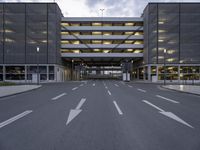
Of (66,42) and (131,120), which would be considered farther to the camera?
(66,42)

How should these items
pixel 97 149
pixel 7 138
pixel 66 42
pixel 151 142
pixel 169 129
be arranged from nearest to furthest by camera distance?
1. pixel 97 149
2. pixel 151 142
3. pixel 7 138
4. pixel 169 129
5. pixel 66 42

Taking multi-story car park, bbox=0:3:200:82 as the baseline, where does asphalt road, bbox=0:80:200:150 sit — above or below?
below

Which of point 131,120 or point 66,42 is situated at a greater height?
point 66,42

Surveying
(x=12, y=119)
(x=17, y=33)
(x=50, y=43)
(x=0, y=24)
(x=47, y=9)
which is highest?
(x=47, y=9)

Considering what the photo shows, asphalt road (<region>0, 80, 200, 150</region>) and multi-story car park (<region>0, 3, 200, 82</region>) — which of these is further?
multi-story car park (<region>0, 3, 200, 82</region>)

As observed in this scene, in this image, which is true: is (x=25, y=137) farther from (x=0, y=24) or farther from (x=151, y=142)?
(x=0, y=24)

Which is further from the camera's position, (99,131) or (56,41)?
(56,41)

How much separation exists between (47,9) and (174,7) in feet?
113

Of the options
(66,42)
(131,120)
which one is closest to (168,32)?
(66,42)

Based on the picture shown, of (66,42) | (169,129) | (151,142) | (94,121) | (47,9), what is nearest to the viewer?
(151,142)

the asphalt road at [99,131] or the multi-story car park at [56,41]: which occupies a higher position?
the multi-story car park at [56,41]

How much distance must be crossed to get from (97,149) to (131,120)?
265 centimetres

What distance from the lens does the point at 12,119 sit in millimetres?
6020

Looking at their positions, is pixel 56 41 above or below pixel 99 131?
above
